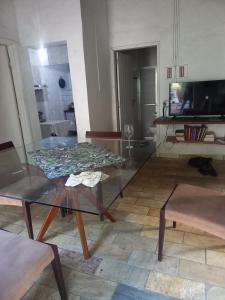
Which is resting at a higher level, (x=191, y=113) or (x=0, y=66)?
(x=0, y=66)

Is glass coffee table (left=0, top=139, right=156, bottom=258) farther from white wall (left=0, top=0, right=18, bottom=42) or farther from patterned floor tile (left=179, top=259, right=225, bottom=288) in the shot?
white wall (left=0, top=0, right=18, bottom=42)

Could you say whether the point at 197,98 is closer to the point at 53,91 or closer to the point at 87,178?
the point at 87,178

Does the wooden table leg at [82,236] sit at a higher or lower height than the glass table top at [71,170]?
lower

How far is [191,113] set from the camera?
137 inches

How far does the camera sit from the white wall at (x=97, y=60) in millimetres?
3168

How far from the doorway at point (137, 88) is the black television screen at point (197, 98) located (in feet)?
3.17

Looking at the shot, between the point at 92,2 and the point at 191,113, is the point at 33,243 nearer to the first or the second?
the point at 191,113

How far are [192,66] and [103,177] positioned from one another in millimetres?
2759

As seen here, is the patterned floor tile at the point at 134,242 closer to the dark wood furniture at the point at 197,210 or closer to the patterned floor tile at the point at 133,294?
the dark wood furniture at the point at 197,210

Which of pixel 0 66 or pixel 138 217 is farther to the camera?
pixel 0 66

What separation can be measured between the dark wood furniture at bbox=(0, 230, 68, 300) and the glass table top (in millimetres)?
246

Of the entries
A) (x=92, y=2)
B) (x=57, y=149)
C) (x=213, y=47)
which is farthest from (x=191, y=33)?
(x=57, y=149)

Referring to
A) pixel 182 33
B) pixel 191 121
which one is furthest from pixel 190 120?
pixel 182 33

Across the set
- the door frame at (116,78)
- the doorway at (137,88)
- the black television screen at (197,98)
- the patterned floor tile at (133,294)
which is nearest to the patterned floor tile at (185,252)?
the patterned floor tile at (133,294)
